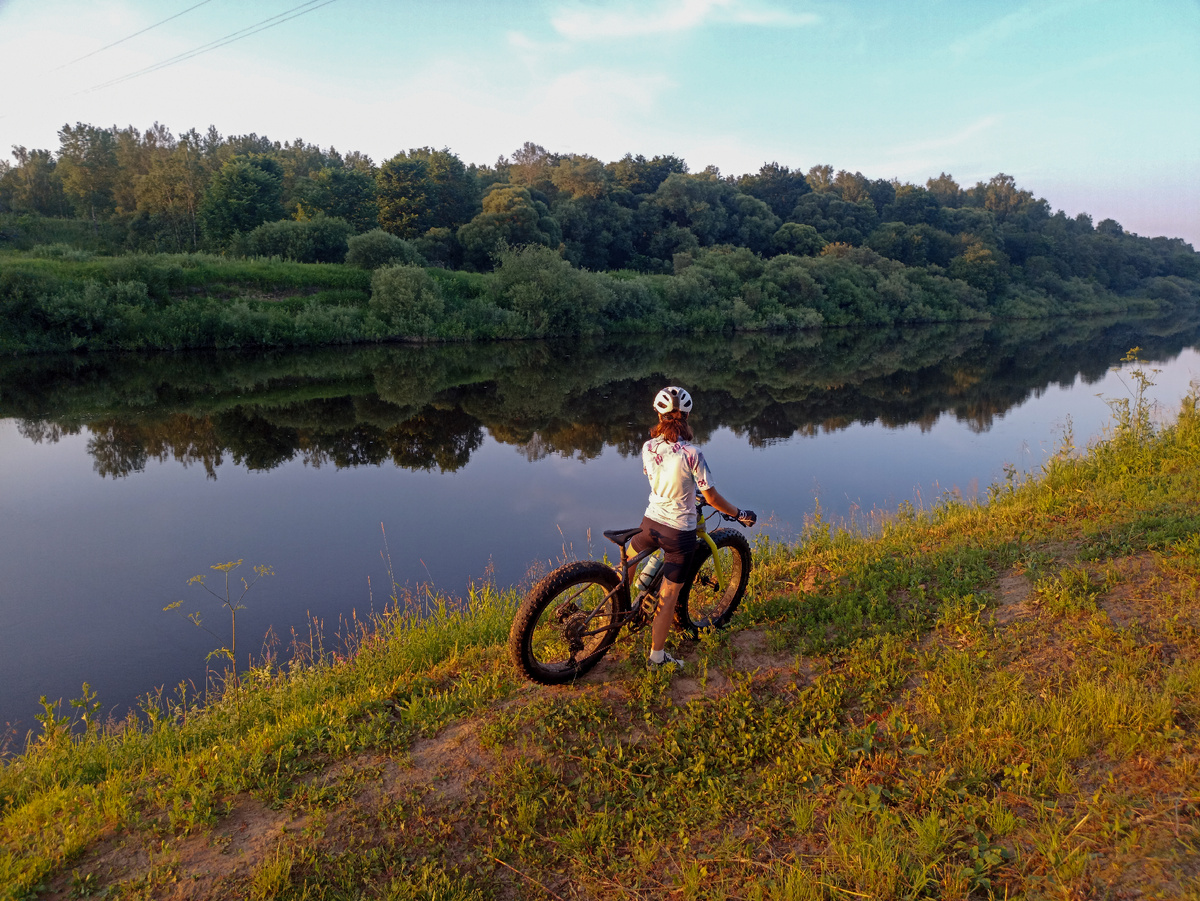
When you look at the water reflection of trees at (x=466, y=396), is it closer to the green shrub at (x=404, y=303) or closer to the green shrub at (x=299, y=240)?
the green shrub at (x=404, y=303)

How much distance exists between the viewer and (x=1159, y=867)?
295 centimetres

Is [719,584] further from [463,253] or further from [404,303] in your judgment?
[463,253]

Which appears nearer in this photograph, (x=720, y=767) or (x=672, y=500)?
(x=720, y=767)

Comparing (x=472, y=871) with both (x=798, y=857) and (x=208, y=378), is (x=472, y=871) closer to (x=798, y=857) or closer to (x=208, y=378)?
(x=798, y=857)

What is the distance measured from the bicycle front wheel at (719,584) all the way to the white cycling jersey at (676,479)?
0.47m

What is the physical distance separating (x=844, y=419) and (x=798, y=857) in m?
18.4

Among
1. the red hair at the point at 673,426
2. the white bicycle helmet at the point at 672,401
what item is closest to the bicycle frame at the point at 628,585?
the red hair at the point at 673,426

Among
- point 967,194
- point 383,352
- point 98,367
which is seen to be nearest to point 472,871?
point 98,367

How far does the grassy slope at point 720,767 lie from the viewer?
325 centimetres

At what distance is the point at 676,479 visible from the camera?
4.77 m

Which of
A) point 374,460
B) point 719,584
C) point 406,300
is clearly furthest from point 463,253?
point 719,584

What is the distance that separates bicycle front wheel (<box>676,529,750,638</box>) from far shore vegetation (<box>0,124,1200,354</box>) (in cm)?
3336

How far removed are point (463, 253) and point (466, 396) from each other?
112ft

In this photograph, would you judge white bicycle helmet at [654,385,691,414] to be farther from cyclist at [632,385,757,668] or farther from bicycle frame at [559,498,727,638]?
→ bicycle frame at [559,498,727,638]
